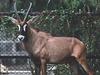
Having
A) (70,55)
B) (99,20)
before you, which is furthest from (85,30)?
(70,55)

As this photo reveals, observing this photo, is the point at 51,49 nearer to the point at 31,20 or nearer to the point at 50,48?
the point at 50,48

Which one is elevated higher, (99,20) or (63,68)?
(99,20)

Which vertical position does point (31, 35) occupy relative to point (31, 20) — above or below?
below

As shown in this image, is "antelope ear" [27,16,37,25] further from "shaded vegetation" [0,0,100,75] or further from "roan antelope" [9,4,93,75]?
"shaded vegetation" [0,0,100,75]

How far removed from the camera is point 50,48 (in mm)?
10562

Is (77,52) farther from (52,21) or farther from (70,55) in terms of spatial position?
(52,21)

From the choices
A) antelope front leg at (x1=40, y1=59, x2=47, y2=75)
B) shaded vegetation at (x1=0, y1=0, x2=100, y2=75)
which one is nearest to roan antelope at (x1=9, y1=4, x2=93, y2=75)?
antelope front leg at (x1=40, y1=59, x2=47, y2=75)

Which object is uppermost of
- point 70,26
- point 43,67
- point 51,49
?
point 70,26

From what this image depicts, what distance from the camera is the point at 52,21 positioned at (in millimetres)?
11422

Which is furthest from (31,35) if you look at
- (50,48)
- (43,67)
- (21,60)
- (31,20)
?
(21,60)

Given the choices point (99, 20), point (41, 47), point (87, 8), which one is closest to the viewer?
point (41, 47)

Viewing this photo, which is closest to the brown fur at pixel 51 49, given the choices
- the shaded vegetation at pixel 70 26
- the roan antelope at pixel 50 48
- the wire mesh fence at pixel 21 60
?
the roan antelope at pixel 50 48

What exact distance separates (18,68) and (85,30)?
176 cm

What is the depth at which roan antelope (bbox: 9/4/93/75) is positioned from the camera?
34.2 feet
